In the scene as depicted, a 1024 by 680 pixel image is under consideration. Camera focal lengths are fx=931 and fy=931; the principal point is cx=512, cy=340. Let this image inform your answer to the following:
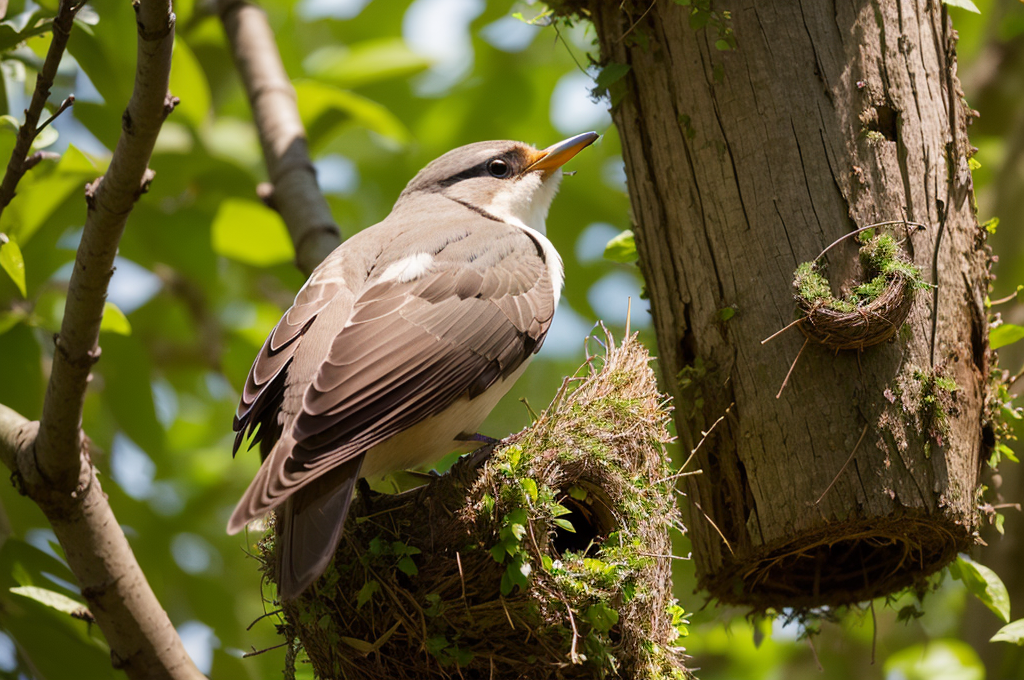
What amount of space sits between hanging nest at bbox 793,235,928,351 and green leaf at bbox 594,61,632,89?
114 centimetres

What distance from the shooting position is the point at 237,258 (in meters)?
5.30

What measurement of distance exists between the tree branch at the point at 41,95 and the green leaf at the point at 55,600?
144 centimetres

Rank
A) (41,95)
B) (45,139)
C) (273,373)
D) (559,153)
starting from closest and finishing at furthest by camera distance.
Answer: (41,95) < (273,373) < (45,139) < (559,153)

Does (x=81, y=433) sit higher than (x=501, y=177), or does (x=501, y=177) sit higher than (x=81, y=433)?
(x=501, y=177)

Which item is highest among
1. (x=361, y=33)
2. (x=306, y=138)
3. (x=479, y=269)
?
(x=361, y=33)

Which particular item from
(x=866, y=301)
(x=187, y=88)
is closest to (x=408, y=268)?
(x=866, y=301)

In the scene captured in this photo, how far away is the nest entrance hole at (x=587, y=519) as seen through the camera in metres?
3.38

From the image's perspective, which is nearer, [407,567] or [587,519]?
[407,567]

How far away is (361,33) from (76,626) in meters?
4.14

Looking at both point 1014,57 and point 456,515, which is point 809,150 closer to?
point 456,515

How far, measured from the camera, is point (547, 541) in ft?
10.4

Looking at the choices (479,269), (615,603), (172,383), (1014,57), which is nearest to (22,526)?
(172,383)

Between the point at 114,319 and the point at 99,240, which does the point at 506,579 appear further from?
the point at 114,319

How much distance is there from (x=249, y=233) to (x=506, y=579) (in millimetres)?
2995
